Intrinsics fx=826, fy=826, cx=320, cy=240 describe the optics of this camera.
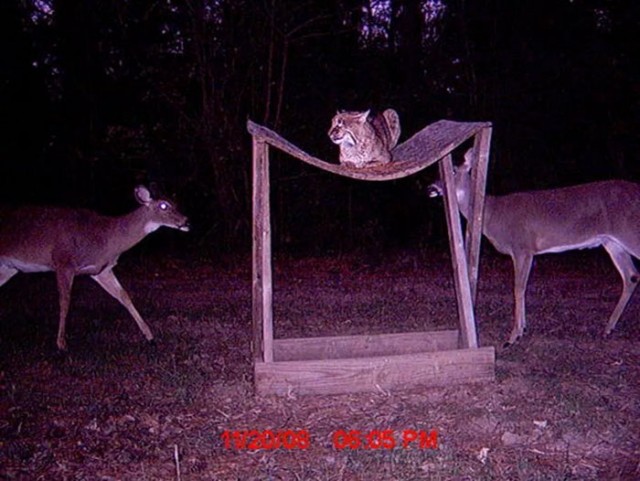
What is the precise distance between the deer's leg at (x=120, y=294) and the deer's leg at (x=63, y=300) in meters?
0.36

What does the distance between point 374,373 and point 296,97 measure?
990 centimetres

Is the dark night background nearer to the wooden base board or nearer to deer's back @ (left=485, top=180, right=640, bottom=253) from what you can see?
deer's back @ (left=485, top=180, right=640, bottom=253)

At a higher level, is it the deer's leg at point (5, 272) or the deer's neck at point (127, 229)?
the deer's neck at point (127, 229)

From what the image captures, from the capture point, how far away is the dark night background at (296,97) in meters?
14.2

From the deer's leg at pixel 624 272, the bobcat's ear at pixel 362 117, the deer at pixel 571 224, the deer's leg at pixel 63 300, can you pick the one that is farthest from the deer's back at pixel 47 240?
the deer's leg at pixel 624 272

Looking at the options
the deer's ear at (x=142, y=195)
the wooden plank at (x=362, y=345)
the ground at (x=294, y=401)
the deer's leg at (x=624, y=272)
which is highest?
the deer's ear at (x=142, y=195)

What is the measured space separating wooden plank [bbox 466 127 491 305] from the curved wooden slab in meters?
0.12

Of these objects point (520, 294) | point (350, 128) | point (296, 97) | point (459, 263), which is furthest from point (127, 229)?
point (296, 97)

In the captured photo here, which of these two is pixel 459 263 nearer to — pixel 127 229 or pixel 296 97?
pixel 127 229

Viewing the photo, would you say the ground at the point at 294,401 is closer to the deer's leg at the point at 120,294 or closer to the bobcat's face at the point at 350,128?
the deer's leg at the point at 120,294

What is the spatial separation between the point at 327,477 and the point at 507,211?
476 cm

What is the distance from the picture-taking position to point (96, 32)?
14453 mm

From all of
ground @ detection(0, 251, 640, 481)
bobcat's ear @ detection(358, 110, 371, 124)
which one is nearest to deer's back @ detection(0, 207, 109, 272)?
ground @ detection(0, 251, 640, 481)

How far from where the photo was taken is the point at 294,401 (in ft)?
17.6
